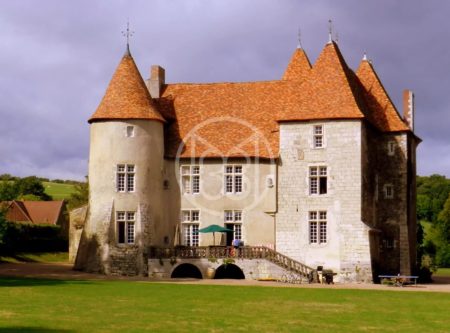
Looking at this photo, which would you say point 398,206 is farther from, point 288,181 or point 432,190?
point 432,190

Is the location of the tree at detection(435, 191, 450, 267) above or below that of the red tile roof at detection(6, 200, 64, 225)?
below

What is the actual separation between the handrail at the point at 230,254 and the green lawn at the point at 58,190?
73.7 m

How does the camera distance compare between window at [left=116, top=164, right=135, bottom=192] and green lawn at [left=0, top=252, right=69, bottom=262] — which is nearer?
window at [left=116, top=164, right=135, bottom=192]

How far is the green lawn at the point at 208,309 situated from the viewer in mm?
19750

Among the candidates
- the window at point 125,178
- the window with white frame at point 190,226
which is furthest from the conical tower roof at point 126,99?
the window with white frame at point 190,226

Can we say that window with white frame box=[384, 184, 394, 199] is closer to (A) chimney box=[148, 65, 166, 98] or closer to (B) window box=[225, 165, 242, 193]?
(B) window box=[225, 165, 242, 193]

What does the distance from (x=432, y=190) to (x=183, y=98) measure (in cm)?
7158

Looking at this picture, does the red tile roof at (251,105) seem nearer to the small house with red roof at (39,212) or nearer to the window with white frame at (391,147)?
the window with white frame at (391,147)

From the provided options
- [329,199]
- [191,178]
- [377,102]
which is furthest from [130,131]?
[377,102]

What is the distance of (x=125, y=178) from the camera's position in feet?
150

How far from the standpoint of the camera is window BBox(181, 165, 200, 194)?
47312 millimetres

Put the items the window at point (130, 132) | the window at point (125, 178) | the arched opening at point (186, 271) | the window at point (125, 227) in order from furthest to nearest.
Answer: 1. the arched opening at point (186, 271)
2. the window at point (130, 132)
3. the window at point (125, 178)
4. the window at point (125, 227)

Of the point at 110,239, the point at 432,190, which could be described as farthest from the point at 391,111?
the point at 432,190

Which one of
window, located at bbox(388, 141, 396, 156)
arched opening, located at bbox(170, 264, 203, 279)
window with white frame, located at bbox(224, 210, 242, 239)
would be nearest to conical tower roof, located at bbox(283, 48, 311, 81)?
window, located at bbox(388, 141, 396, 156)
